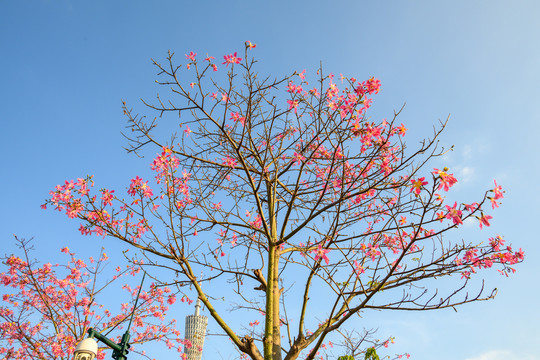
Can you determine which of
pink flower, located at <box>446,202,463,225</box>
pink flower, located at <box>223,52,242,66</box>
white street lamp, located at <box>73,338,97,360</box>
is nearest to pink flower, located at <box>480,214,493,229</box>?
pink flower, located at <box>446,202,463,225</box>

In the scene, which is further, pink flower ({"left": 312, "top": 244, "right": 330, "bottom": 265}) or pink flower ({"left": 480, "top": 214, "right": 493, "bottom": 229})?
pink flower ({"left": 312, "top": 244, "right": 330, "bottom": 265})

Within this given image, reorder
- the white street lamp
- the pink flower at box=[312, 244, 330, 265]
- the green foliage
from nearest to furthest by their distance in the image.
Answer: the white street lamp, the pink flower at box=[312, 244, 330, 265], the green foliage

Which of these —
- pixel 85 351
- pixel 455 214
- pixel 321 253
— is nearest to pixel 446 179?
pixel 455 214

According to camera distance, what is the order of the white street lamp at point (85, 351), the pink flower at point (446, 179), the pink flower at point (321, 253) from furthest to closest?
the pink flower at point (321, 253), the white street lamp at point (85, 351), the pink flower at point (446, 179)

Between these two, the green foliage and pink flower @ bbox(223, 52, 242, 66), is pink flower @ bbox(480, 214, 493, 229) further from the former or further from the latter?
the green foliage

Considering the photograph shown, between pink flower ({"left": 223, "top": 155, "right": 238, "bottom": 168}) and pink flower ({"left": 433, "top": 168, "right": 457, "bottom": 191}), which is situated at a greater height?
pink flower ({"left": 223, "top": 155, "right": 238, "bottom": 168})

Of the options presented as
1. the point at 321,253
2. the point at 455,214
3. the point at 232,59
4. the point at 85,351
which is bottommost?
the point at 85,351

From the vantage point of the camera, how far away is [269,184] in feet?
15.9

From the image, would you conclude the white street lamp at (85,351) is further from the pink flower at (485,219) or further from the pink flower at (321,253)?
the pink flower at (485,219)

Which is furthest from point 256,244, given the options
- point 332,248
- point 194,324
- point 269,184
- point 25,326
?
point 194,324

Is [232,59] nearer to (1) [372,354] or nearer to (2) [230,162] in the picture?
(2) [230,162]

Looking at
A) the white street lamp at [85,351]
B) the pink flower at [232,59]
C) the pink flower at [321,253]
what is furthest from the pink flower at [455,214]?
the white street lamp at [85,351]

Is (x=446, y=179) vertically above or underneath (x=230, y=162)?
underneath

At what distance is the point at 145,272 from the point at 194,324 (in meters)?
83.7
